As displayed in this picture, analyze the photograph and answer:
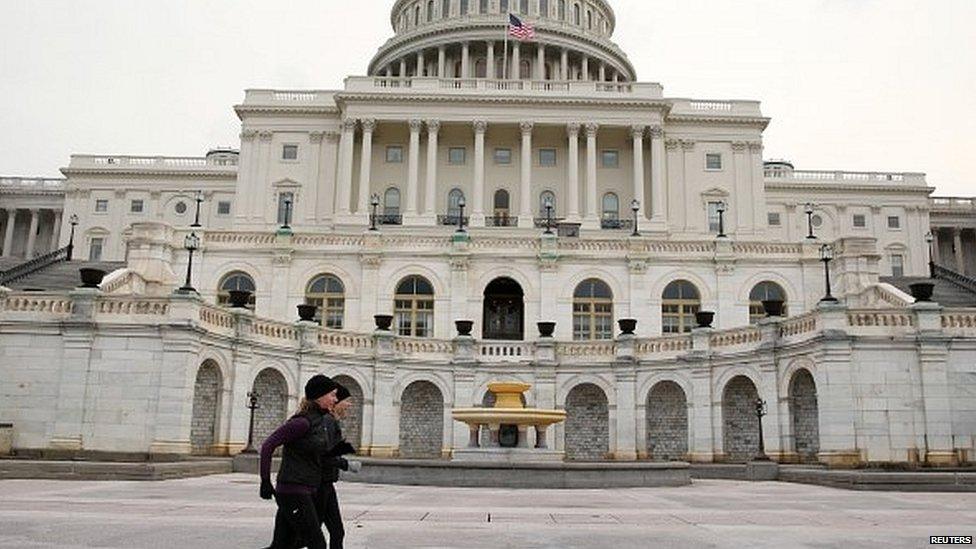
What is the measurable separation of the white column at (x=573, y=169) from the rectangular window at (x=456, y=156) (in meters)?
10.9

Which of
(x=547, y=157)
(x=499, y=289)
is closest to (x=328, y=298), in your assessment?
(x=499, y=289)

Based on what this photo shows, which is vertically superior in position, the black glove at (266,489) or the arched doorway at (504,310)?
the arched doorway at (504,310)

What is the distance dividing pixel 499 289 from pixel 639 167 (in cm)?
3493

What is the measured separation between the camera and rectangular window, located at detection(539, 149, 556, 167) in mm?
86625

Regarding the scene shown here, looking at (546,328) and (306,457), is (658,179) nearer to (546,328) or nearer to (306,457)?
(546,328)

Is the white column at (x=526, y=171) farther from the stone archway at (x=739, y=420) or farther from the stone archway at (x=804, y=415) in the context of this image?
the stone archway at (x=804, y=415)

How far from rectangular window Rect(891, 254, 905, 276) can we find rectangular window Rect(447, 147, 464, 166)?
50958mm

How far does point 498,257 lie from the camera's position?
5147 centimetres

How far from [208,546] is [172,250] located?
4086cm

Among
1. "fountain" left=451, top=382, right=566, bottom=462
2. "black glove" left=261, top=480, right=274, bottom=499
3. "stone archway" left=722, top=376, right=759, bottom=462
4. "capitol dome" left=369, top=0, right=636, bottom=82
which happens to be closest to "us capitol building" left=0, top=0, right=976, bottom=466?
"stone archway" left=722, top=376, right=759, bottom=462

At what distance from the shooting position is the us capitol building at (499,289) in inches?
1227

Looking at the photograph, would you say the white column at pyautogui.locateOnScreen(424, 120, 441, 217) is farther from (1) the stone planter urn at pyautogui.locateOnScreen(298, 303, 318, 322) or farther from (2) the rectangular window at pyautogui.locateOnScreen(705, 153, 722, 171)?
(1) the stone planter urn at pyautogui.locateOnScreen(298, 303, 318, 322)

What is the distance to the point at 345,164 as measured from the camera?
3226 inches

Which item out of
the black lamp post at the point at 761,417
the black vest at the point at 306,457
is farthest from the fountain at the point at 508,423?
the black vest at the point at 306,457
